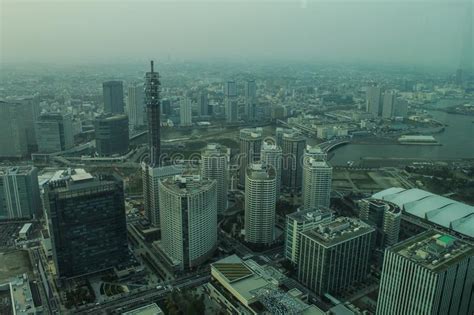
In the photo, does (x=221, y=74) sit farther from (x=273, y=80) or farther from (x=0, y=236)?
(x=0, y=236)

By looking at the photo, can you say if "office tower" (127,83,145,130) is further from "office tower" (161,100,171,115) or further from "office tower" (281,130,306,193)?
"office tower" (281,130,306,193)

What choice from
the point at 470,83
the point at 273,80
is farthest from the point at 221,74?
the point at 470,83

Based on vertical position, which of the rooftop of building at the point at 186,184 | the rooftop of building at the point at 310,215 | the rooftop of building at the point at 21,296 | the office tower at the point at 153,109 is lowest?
the rooftop of building at the point at 21,296

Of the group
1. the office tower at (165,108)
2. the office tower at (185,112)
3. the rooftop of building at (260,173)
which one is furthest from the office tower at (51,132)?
the rooftop of building at (260,173)

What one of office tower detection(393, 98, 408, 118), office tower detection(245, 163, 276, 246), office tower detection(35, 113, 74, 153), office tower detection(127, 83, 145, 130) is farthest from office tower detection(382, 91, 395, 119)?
office tower detection(35, 113, 74, 153)

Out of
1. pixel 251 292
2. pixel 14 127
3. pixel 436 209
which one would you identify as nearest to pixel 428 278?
pixel 251 292

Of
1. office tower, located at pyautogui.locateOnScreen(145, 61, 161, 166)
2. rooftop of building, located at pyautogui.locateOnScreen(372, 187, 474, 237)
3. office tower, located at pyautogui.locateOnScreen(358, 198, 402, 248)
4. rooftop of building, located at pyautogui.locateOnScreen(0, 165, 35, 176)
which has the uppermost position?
office tower, located at pyautogui.locateOnScreen(145, 61, 161, 166)

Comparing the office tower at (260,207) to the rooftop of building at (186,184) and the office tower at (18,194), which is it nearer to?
the rooftop of building at (186,184)
